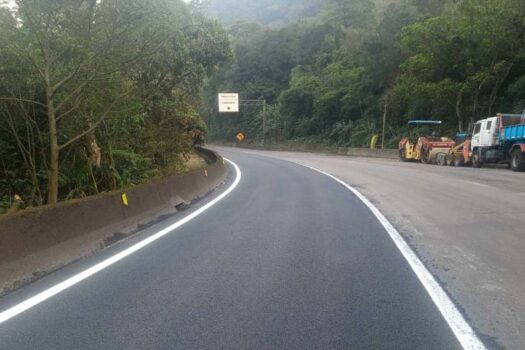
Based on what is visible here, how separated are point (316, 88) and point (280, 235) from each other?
212 ft

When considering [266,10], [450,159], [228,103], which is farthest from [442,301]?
[266,10]

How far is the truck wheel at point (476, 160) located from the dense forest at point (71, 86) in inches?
840

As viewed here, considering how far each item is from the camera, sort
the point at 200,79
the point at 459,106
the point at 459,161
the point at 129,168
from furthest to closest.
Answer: the point at 459,106 < the point at 459,161 < the point at 200,79 < the point at 129,168

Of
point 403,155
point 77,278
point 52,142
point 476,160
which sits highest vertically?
point 52,142

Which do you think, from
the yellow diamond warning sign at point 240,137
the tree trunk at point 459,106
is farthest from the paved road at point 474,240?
the yellow diamond warning sign at point 240,137

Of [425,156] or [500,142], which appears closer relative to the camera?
[500,142]

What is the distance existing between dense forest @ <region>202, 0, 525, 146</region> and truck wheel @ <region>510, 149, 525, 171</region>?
11596 mm

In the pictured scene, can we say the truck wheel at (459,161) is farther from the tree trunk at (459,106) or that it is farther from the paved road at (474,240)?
the paved road at (474,240)

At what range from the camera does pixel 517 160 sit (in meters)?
27.8

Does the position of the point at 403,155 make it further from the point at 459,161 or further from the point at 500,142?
the point at 500,142

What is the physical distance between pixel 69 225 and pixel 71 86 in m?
3.16

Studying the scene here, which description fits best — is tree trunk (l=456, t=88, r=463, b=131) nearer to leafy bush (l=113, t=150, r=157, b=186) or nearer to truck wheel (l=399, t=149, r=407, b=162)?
truck wheel (l=399, t=149, r=407, b=162)

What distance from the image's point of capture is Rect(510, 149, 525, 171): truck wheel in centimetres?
2741

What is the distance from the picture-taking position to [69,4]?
859 centimetres
